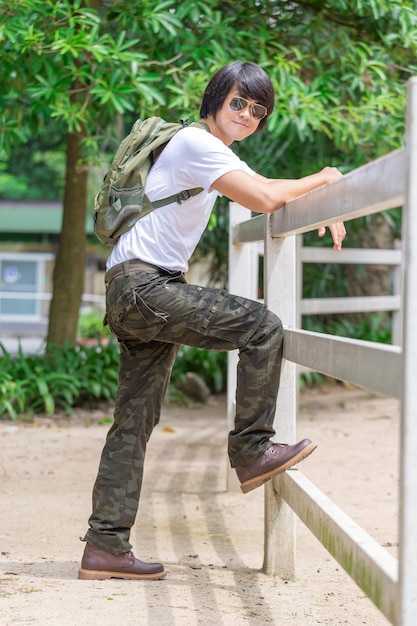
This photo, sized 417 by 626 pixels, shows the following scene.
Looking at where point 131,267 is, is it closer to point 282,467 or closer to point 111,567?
point 282,467

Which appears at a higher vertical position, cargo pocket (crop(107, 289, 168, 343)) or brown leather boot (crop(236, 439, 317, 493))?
cargo pocket (crop(107, 289, 168, 343))

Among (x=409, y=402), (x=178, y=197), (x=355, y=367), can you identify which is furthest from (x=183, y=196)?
(x=409, y=402)

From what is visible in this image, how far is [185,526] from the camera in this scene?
4.39m

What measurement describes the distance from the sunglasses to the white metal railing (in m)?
0.32

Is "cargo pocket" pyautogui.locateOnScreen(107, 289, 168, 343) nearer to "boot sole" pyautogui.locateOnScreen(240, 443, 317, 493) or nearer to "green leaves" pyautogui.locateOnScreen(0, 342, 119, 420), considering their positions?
"boot sole" pyautogui.locateOnScreen(240, 443, 317, 493)

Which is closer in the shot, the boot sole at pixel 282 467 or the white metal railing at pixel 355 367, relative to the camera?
the white metal railing at pixel 355 367

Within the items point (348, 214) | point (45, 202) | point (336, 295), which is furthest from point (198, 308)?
point (45, 202)

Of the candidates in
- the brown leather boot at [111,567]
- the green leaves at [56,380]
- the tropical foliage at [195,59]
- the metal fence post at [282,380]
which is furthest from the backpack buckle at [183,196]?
the green leaves at [56,380]

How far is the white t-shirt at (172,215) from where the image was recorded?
2943 mm

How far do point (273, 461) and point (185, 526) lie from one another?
4.95 feet

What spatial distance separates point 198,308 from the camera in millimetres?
2975

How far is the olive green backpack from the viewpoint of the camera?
9.99 feet

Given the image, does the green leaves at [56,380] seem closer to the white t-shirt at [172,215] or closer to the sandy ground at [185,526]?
the sandy ground at [185,526]

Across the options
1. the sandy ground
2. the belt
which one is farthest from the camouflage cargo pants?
the sandy ground
